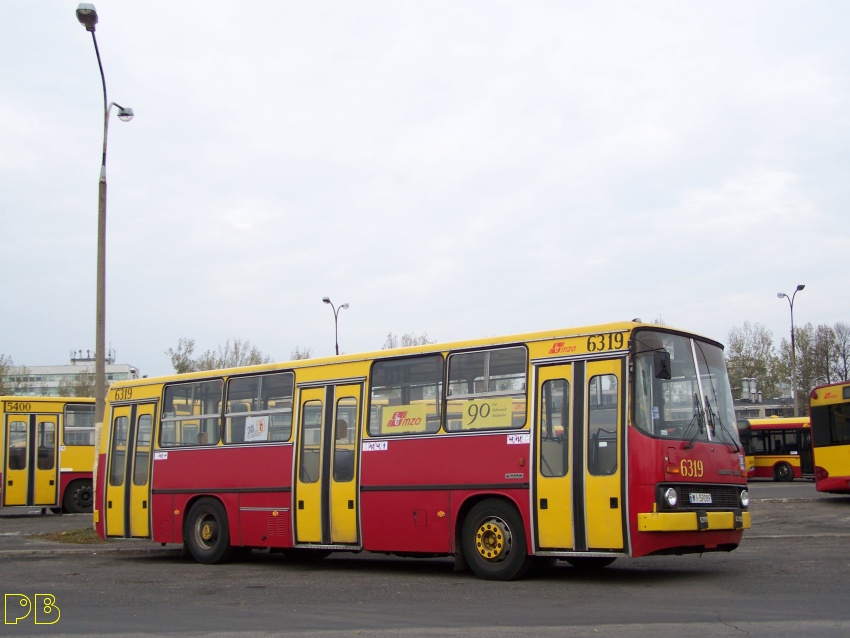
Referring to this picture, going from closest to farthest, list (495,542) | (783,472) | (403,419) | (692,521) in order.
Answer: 1. (692,521)
2. (495,542)
3. (403,419)
4. (783,472)

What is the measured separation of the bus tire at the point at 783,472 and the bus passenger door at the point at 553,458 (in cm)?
3540

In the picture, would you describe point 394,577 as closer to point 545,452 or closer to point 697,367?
point 545,452

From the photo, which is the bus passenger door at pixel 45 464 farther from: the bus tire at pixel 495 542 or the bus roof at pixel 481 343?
the bus tire at pixel 495 542

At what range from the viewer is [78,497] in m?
28.8

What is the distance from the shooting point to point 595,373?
11406mm

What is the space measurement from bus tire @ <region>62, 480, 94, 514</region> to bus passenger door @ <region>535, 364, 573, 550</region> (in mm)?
20714

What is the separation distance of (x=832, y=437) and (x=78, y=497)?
21.4 metres

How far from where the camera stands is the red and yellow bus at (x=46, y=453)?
27.8 metres

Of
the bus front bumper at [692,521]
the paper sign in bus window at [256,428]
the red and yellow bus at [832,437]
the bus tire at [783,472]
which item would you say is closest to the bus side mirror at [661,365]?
the bus front bumper at [692,521]

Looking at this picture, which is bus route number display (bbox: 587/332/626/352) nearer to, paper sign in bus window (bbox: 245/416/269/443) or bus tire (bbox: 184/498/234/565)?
paper sign in bus window (bbox: 245/416/269/443)

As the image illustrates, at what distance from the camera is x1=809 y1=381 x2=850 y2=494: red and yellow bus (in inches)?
1030

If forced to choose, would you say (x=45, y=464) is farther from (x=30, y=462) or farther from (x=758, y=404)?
(x=758, y=404)

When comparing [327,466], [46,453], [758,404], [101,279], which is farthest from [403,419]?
[758,404]

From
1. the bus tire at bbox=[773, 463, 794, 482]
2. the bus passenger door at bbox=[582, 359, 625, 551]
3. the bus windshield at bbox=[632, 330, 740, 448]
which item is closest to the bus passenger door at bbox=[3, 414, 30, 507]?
the bus passenger door at bbox=[582, 359, 625, 551]
